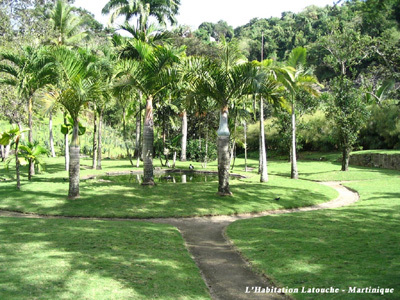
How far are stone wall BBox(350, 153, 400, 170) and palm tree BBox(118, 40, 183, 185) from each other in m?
19.1

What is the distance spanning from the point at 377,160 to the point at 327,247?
2399cm

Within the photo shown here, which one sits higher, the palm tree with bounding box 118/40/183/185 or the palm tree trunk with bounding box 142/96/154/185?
the palm tree with bounding box 118/40/183/185

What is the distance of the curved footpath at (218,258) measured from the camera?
657 cm

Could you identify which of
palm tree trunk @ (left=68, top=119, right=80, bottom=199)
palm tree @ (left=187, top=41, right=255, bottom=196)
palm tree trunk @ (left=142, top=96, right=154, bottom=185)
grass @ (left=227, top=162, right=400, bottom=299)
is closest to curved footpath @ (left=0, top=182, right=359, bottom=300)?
grass @ (left=227, top=162, right=400, bottom=299)

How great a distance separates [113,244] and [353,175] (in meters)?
20.0

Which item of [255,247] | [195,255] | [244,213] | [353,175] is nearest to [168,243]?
[195,255]

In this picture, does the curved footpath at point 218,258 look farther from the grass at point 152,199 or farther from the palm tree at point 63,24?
the palm tree at point 63,24

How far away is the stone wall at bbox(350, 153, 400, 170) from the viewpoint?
1084 inches

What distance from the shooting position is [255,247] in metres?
8.91

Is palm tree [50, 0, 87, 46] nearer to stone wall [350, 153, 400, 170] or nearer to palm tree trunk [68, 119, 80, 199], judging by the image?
palm tree trunk [68, 119, 80, 199]

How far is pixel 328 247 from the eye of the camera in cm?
849

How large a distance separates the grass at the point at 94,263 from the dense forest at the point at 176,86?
5383mm

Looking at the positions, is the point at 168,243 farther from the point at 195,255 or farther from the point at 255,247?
the point at 255,247

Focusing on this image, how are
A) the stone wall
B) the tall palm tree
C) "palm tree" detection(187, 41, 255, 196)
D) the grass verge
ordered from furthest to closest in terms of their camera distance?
the tall palm tree
the stone wall
"palm tree" detection(187, 41, 255, 196)
the grass verge
